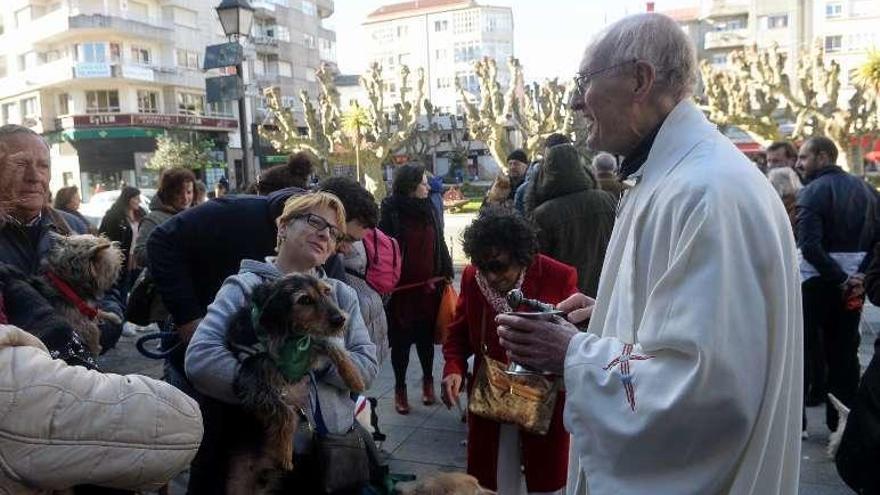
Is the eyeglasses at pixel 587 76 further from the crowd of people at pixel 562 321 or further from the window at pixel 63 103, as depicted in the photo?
the window at pixel 63 103

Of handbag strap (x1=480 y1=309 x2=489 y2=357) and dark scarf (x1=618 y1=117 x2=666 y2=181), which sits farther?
handbag strap (x1=480 y1=309 x2=489 y2=357)

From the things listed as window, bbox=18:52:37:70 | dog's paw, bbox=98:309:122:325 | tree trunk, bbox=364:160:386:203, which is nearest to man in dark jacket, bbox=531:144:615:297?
dog's paw, bbox=98:309:122:325

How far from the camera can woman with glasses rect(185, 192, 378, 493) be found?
8.46ft

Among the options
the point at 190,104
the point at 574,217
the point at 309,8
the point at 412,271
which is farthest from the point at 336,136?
the point at 309,8

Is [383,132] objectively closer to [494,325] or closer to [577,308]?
[494,325]

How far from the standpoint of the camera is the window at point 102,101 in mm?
43906

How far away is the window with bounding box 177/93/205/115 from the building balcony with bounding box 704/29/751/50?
45.9 metres

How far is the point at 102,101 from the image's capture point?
44.2m

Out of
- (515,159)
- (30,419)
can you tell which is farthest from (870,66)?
(30,419)

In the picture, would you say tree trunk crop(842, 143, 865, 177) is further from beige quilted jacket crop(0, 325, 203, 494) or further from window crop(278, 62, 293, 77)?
window crop(278, 62, 293, 77)

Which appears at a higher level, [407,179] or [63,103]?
[63,103]

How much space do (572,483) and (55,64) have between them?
5013 cm

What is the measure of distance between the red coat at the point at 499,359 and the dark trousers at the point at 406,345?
7.53ft

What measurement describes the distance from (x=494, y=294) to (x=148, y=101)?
4846 centimetres
